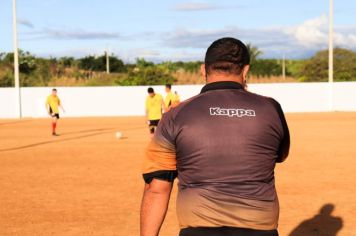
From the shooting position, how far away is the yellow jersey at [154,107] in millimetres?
17516

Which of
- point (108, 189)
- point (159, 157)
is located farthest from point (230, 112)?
point (108, 189)

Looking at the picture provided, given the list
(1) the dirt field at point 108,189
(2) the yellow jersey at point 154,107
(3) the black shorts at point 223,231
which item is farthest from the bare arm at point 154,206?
(2) the yellow jersey at point 154,107

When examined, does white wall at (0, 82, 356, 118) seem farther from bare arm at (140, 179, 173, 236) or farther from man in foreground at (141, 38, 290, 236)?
man in foreground at (141, 38, 290, 236)

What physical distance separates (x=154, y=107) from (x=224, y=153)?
49.4 ft

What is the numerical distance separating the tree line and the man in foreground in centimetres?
4539

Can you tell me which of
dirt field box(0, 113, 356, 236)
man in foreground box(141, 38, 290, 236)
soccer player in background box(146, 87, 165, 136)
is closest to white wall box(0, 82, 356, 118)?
soccer player in background box(146, 87, 165, 136)

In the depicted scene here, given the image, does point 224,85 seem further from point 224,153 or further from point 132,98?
point 132,98

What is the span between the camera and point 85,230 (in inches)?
268

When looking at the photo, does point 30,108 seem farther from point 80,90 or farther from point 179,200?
point 179,200

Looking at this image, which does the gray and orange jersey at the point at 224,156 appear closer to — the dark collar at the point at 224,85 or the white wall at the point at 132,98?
the dark collar at the point at 224,85

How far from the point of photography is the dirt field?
702 centimetres

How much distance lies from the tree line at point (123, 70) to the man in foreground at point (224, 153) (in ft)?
149

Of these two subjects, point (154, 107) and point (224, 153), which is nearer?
point (224, 153)

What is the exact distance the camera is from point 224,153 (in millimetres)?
2602
